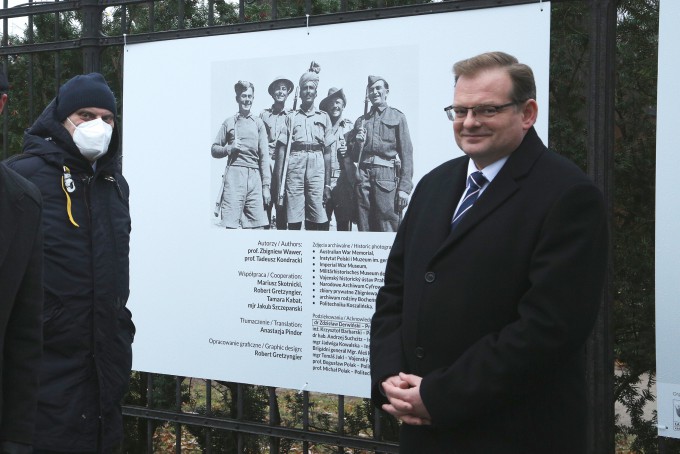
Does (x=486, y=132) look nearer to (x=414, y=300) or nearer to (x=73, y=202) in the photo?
(x=414, y=300)

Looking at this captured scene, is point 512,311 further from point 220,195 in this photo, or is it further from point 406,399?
point 220,195

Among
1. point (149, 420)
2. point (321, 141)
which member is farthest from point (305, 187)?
point (149, 420)

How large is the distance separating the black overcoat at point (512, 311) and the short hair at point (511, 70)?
0.13 metres

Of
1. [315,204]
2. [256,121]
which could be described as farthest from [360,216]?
[256,121]

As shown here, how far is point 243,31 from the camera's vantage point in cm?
453

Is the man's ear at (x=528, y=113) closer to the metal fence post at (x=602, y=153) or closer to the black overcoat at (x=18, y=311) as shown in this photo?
the metal fence post at (x=602, y=153)

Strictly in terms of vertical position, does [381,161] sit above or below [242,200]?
above

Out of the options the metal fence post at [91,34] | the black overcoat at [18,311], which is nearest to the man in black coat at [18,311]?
the black overcoat at [18,311]

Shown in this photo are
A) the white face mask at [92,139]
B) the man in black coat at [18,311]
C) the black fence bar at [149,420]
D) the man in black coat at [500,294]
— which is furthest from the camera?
the black fence bar at [149,420]

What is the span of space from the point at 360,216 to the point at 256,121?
73 cm

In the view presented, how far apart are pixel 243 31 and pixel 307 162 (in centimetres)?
76

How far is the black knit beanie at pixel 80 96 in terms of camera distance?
3.76 meters

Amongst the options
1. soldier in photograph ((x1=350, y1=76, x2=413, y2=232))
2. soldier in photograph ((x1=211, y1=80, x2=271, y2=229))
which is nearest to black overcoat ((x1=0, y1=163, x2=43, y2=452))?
soldier in photograph ((x1=350, y1=76, x2=413, y2=232))

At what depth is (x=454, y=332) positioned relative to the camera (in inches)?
104
